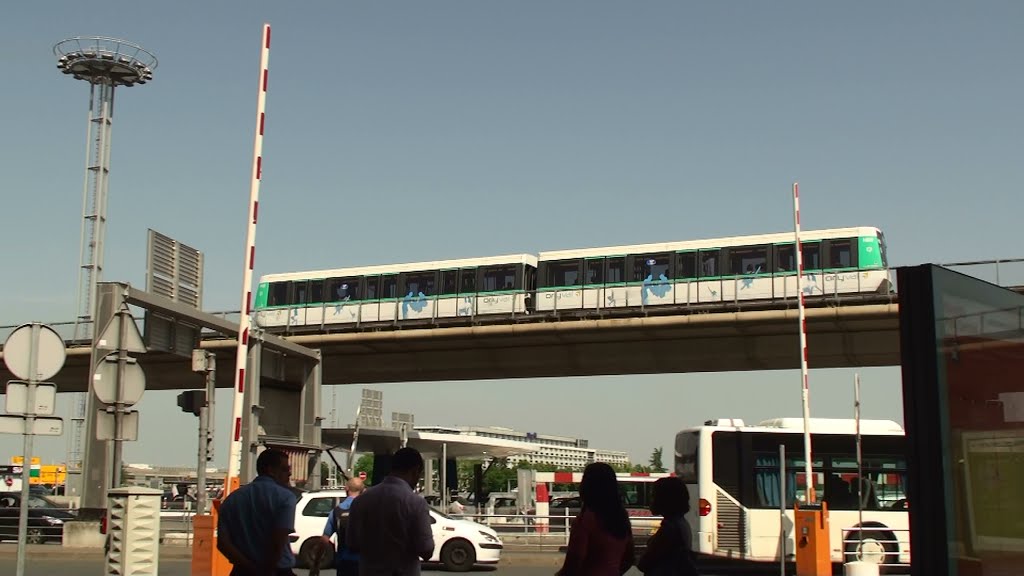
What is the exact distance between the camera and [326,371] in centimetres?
4816

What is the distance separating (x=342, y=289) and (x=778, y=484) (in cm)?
2660

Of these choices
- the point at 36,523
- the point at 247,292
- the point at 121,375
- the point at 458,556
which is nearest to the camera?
the point at 121,375

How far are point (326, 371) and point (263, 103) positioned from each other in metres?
33.7

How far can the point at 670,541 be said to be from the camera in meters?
6.91

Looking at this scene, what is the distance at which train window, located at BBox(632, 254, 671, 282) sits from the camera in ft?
132

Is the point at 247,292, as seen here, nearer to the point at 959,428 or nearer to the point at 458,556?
the point at 458,556

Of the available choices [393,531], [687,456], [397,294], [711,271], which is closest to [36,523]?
[687,456]

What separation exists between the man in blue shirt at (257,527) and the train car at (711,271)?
29.4m

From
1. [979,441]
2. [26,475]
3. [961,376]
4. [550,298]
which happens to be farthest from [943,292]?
[550,298]

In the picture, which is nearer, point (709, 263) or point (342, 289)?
point (709, 263)

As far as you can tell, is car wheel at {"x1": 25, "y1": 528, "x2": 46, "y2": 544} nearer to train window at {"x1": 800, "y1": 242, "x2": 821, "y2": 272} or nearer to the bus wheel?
the bus wheel

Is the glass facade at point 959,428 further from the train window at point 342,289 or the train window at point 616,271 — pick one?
the train window at point 342,289

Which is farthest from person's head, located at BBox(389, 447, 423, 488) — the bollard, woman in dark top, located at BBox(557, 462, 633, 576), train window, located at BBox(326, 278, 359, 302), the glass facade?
train window, located at BBox(326, 278, 359, 302)

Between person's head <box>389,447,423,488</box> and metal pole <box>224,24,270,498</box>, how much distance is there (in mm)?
7446
